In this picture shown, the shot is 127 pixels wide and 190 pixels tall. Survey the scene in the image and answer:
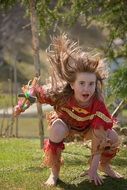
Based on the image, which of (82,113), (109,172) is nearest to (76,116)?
(82,113)

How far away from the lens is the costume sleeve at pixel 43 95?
5.33 metres

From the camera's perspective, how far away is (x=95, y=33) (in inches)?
3706

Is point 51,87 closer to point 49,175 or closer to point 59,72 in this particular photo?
point 59,72

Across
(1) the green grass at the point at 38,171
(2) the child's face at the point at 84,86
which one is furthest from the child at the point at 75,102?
(1) the green grass at the point at 38,171

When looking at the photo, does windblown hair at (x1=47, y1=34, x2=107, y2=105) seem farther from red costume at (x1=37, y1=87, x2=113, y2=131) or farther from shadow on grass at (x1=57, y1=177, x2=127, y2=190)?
shadow on grass at (x1=57, y1=177, x2=127, y2=190)

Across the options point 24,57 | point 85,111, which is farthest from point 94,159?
point 24,57

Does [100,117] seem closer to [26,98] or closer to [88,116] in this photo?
[88,116]

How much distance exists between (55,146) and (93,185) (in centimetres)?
53

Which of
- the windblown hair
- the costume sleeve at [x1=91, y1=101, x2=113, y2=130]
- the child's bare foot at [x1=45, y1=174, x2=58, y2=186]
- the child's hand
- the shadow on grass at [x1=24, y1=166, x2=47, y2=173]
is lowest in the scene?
the shadow on grass at [x1=24, y1=166, x2=47, y2=173]

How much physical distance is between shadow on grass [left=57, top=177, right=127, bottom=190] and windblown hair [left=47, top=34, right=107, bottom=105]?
79 centimetres

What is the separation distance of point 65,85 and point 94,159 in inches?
30.3

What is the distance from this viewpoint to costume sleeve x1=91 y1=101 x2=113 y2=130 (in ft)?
17.1

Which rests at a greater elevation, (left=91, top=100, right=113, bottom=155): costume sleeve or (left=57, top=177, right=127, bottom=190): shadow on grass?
(left=91, top=100, right=113, bottom=155): costume sleeve

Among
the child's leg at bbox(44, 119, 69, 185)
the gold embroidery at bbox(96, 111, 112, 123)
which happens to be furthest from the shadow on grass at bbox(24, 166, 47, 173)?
the gold embroidery at bbox(96, 111, 112, 123)
